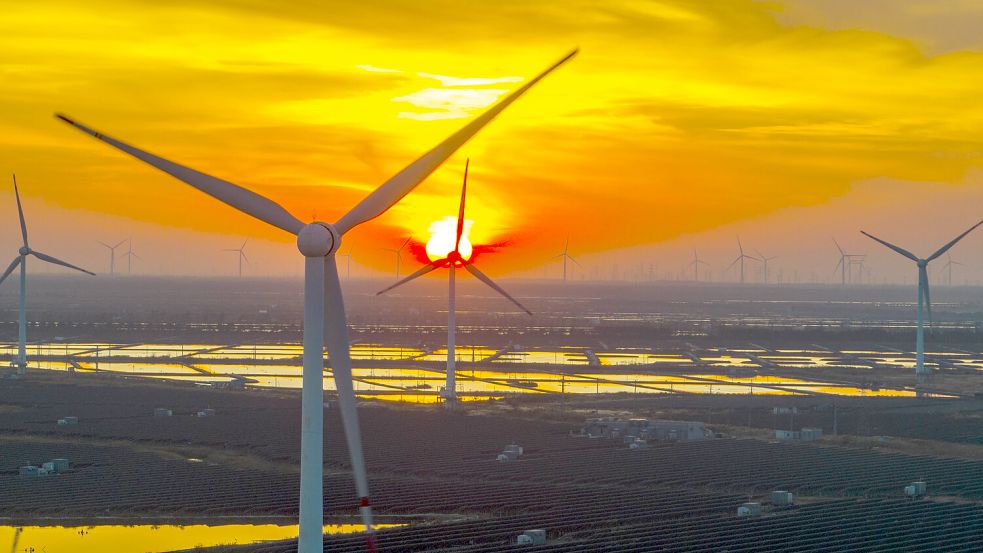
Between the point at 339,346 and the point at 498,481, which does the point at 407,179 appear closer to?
the point at 339,346

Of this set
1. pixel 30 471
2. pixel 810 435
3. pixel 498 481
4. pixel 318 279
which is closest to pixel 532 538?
pixel 498 481

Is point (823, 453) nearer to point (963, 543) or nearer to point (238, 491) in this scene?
point (963, 543)

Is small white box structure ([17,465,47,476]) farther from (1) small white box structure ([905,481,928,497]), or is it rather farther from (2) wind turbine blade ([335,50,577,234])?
(1) small white box structure ([905,481,928,497])

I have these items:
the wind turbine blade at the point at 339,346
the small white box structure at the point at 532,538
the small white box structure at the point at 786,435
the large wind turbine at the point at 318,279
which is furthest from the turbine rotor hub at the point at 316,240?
the small white box structure at the point at 786,435

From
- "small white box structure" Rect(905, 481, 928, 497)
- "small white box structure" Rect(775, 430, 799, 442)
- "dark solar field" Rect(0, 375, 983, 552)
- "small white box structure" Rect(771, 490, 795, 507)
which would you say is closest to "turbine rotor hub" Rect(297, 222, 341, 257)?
"dark solar field" Rect(0, 375, 983, 552)

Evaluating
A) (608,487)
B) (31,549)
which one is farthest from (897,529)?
(31,549)

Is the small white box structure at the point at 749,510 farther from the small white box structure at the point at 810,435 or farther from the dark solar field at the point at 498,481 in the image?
the small white box structure at the point at 810,435
